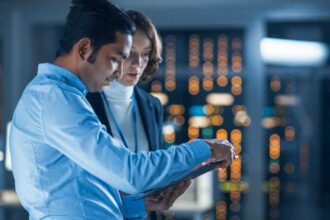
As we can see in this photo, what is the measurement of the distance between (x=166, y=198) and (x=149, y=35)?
58 centimetres

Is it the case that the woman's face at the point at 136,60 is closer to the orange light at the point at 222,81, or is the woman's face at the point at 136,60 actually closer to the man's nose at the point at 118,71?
the man's nose at the point at 118,71

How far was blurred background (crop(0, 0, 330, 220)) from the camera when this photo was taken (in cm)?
589

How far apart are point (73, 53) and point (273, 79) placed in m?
4.88

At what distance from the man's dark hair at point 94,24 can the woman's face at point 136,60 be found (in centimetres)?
60

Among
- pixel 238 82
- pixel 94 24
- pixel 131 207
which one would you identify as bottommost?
pixel 131 207

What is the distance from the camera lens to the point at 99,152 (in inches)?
49.9

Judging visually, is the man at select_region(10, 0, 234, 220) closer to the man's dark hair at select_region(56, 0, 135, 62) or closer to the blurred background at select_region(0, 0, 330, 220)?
the man's dark hair at select_region(56, 0, 135, 62)

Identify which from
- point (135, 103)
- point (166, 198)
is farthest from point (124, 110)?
point (166, 198)

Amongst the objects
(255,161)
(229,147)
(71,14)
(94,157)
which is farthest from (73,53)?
(255,161)

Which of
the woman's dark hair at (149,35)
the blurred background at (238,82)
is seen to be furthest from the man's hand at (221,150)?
the blurred background at (238,82)

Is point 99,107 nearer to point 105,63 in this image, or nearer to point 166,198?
point 166,198

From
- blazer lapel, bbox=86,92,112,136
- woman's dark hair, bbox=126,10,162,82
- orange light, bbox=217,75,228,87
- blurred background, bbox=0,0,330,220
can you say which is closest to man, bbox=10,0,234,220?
blazer lapel, bbox=86,92,112,136

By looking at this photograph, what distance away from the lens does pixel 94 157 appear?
4.15 feet

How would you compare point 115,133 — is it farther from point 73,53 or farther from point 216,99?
point 216,99
